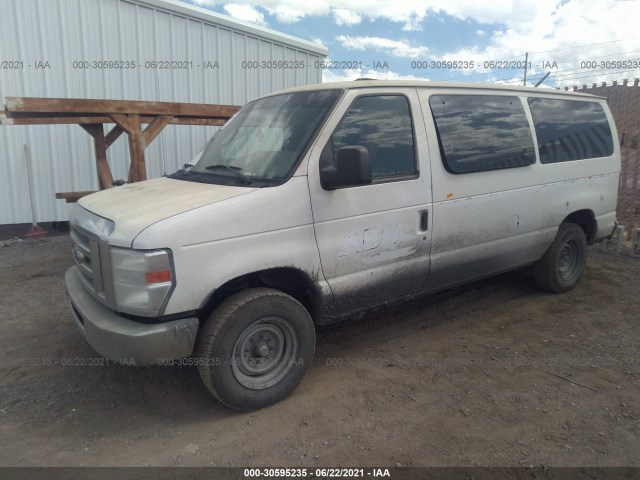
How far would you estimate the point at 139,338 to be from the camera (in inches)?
111

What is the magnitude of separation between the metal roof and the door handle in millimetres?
7971

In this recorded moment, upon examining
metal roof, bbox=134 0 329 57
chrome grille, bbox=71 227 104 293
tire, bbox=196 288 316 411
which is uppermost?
metal roof, bbox=134 0 329 57

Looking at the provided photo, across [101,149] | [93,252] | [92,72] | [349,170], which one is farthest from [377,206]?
[92,72]

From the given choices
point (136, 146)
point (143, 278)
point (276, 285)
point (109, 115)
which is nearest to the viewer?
point (143, 278)

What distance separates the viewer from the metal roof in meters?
9.41

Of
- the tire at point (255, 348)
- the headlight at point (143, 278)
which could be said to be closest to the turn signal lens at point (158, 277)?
the headlight at point (143, 278)

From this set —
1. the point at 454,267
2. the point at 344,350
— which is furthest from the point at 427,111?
the point at 344,350

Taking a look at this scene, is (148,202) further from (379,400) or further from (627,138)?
(627,138)

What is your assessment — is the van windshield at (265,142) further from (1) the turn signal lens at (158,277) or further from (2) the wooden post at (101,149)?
(2) the wooden post at (101,149)

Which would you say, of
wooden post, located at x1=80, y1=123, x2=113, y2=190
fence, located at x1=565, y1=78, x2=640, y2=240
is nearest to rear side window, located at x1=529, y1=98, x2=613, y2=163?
fence, located at x1=565, y1=78, x2=640, y2=240

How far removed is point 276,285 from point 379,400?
1124 millimetres

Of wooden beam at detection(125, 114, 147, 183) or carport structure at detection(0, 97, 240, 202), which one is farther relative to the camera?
wooden beam at detection(125, 114, 147, 183)

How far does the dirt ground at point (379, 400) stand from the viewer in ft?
9.51

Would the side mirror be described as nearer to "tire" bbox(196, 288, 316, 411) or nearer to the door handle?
the door handle
